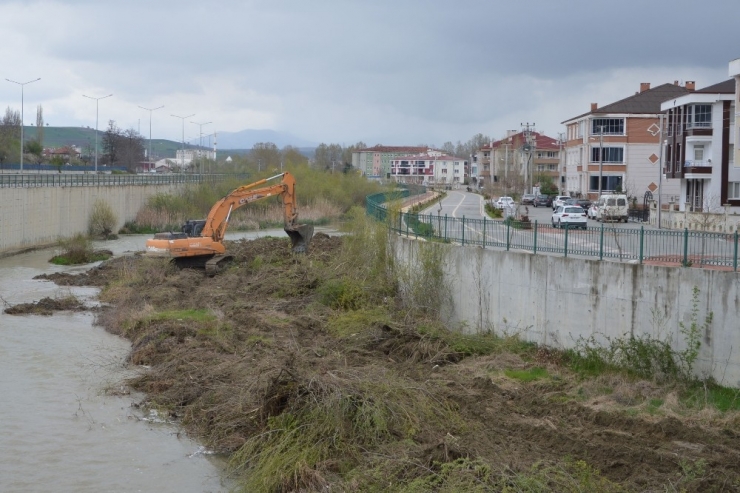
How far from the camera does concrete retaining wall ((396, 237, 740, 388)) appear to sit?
57.6 feet

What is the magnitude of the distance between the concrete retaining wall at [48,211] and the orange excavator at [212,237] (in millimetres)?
13203

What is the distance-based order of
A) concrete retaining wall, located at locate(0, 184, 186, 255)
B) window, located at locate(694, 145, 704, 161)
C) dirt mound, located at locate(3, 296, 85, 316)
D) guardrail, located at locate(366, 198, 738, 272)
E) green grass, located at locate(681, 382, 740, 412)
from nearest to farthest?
green grass, located at locate(681, 382, 740, 412) → guardrail, located at locate(366, 198, 738, 272) → dirt mound, located at locate(3, 296, 85, 316) → concrete retaining wall, located at locate(0, 184, 186, 255) → window, located at locate(694, 145, 704, 161)

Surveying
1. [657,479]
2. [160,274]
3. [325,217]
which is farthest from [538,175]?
[657,479]

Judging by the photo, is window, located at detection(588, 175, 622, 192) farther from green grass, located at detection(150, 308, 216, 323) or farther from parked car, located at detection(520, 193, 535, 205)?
green grass, located at detection(150, 308, 216, 323)

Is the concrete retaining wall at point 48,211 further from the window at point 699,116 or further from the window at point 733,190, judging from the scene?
the window at point 733,190

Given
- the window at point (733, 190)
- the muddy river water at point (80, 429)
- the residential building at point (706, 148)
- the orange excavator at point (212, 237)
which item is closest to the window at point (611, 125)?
the residential building at point (706, 148)

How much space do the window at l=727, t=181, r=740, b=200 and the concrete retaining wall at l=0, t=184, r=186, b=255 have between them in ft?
126

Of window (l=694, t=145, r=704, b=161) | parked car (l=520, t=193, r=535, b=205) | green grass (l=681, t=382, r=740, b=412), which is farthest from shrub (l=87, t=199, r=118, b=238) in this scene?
green grass (l=681, t=382, r=740, b=412)

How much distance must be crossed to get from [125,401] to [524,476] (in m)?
10.2

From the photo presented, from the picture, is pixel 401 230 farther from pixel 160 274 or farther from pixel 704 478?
pixel 704 478

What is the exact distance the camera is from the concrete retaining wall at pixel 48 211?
153 ft

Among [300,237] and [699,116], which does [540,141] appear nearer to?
[699,116]

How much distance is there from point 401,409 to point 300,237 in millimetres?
24227

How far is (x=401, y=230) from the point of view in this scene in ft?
95.5
